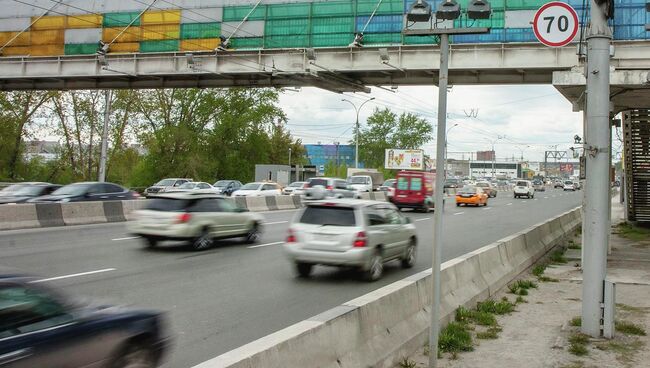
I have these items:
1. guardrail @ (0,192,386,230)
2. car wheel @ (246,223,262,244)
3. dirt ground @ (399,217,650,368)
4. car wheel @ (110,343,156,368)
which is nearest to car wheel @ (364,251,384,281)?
dirt ground @ (399,217,650,368)

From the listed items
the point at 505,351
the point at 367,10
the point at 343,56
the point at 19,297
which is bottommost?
the point at 505,351

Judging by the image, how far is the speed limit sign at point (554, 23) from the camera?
31.2 feet

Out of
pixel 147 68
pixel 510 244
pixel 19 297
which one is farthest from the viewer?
pixel 147 68

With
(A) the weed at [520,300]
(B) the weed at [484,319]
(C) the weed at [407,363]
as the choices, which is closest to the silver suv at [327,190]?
(A) the weed at [520,300]

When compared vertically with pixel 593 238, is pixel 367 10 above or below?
above

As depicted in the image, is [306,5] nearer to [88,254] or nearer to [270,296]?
[88,254]

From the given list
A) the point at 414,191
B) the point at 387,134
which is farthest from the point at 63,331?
the point at 387,134

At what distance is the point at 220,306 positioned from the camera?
8773mm

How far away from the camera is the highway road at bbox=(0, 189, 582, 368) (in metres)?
7.57

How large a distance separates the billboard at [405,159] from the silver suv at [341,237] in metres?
75.6

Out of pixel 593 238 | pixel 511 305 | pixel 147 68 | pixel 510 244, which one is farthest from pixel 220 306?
pixel 147 68

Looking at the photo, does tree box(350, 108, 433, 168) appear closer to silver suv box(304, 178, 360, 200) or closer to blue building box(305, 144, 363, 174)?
blue building box(305, 144, 363, 174)

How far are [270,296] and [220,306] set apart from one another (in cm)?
114

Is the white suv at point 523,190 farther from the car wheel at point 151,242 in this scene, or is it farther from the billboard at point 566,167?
the billboard at point 566,167
